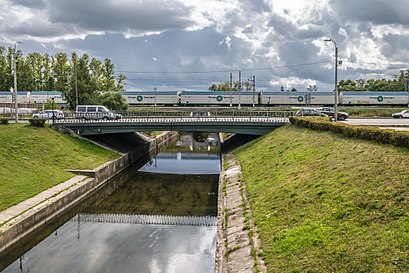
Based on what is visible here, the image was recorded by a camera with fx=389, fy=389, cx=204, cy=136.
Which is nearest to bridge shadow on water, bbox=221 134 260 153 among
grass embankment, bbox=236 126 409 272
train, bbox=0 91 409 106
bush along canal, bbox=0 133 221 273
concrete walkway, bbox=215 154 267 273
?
bush along canal, bbox=0 133 221 273

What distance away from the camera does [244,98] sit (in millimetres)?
93438

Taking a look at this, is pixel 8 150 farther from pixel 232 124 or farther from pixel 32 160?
pixel 232 124

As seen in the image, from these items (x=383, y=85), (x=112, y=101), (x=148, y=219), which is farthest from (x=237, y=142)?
(x=383, y=85)

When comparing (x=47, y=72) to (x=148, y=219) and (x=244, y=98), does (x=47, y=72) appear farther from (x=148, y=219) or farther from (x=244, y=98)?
(x=148, y=219)

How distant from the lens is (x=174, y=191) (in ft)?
106

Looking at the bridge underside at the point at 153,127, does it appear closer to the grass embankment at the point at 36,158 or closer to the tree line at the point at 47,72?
the grass embankment at the point at 36,158

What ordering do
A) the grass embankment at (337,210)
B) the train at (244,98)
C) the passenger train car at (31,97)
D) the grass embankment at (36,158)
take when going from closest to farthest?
1. the grass embankment at (337,210)
2. the grass embankment at (36,158)
3. the passenger train car at (31,97)
4. the train at (244,98)

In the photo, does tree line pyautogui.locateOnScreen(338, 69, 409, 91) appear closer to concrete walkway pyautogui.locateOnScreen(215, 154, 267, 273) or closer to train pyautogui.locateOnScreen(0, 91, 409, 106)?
train pyautogui.locateOnScreen(0, 91, 409, 106)

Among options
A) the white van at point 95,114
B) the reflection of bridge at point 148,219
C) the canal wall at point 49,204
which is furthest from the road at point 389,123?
the white van at point 95,114

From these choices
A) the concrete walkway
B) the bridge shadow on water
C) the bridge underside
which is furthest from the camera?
the bridge shadow on water

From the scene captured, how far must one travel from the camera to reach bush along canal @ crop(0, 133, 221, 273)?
17.4 meters

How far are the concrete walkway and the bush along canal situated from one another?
1.45m

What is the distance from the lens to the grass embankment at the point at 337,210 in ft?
36.4

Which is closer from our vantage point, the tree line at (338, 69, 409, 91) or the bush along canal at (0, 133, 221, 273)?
the bush along canal at (0, 133, 221, 273)
